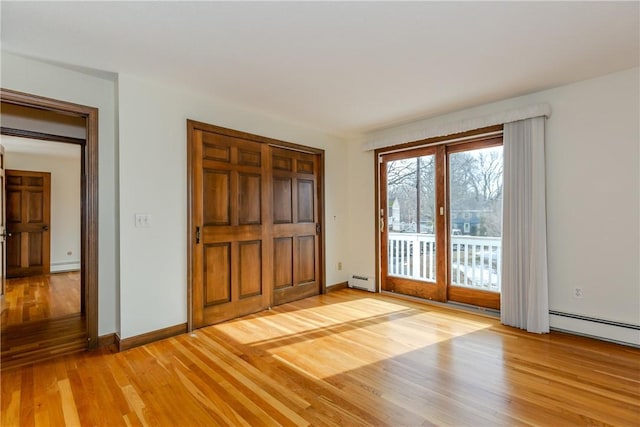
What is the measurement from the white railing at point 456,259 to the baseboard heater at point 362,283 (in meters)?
0.34

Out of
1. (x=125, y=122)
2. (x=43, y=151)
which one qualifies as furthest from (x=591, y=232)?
(x=43, y=151)

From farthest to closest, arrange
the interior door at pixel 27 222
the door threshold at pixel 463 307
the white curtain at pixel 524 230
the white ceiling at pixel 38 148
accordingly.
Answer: the interior door at pixel 27 222 → the white ceiling at pixel 38 148 → the door threshold at pixel 463 307 → the white curtain at pixel 524 230

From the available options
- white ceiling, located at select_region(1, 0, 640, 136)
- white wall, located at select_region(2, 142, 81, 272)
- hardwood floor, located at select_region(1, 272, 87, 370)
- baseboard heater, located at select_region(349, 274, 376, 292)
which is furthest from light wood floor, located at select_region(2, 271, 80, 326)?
baseboard heater, located at select_region(349, 274, 376, 292)

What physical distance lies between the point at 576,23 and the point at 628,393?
2.42m

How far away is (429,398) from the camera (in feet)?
6.35

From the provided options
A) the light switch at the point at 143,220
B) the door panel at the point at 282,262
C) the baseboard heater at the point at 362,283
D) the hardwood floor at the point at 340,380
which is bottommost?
the hardwood floor at the point at 340,380

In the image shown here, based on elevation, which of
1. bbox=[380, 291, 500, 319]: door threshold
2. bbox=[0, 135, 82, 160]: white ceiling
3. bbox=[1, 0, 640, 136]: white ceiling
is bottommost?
bbox=[380, 291, 500, 319]: door threshold

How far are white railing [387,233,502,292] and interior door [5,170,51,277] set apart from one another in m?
6.79

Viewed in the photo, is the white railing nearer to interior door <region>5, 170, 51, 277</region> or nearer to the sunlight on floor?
the sunlight on floor

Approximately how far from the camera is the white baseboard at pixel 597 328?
8.69 ft

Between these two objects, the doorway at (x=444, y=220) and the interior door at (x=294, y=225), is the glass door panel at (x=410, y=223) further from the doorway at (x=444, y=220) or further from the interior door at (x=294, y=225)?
the interior door at (x=294, y=225)

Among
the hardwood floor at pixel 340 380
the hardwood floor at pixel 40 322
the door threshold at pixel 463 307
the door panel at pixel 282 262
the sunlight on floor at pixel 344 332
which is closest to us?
the hardwood floor at pixel 340 380

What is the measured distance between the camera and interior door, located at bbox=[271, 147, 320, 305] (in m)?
4.01

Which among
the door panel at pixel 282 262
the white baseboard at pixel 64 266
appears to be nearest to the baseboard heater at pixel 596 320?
the door panel at pixel 282 262
